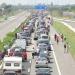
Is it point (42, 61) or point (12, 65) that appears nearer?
point (12, 65)

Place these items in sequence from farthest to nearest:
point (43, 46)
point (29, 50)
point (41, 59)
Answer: point (29, 50)
point (43, 46)
point (41, 59)

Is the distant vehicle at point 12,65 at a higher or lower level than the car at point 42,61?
higher

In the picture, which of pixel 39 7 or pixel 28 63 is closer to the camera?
pixel 28 63

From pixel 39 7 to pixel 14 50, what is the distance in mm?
101007

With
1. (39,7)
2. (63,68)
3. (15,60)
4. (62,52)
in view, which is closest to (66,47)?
(62,52)

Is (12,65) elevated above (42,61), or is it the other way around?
(12,65)

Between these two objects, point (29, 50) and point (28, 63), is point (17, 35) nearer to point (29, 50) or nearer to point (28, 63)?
point (29, 50)

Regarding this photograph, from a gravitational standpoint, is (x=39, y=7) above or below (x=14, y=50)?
below

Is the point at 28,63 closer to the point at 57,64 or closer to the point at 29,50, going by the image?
the point at 57,64

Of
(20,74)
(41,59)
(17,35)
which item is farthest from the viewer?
(17,35)

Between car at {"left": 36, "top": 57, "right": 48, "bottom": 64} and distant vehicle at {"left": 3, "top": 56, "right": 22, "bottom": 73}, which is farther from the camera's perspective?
car at {"left": 36, "top": 57, "right": 48, "bottom": 64}

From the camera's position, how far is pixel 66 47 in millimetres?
52594

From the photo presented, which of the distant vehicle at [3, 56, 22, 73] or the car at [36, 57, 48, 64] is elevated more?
the distant vehicle at [3, 56, 22, 73]

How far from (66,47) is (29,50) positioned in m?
4.43
